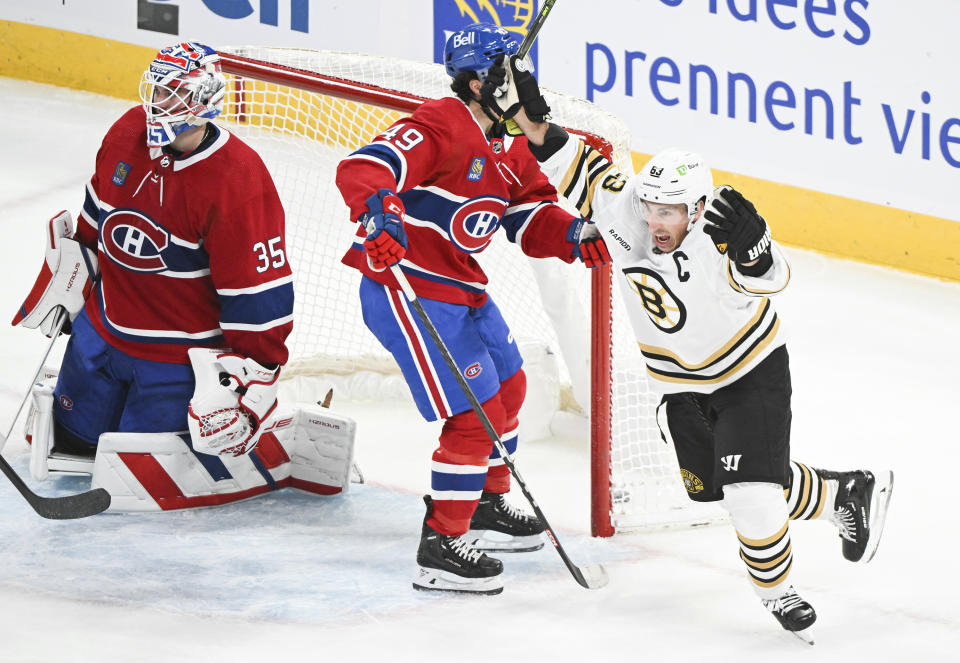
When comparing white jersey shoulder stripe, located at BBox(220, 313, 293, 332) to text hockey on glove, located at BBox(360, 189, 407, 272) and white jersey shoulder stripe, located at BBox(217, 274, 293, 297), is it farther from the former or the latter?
text hockey on glove, located at BBox(360, 189, 407, 272)

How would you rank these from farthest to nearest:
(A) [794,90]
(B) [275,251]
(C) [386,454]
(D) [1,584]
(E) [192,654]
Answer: (A) [794,90]
(C) [386,454]
(B) [275,251]
(D) [1,584]
(E) [192,654]

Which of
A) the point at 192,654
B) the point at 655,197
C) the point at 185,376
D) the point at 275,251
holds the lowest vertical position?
the point at 192,654

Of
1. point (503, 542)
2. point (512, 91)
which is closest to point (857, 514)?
point (503, 542)

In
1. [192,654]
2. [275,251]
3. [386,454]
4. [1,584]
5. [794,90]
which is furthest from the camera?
[794,90]

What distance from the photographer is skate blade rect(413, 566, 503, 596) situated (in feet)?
9.49

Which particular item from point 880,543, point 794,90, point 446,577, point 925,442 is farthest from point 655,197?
point 794,90

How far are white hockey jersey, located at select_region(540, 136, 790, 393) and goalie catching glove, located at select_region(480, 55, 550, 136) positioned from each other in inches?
9.5

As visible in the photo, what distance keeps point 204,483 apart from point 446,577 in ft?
2.34

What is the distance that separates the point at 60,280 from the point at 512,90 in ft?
4.06

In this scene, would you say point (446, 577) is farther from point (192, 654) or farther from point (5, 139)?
point (5, 139)

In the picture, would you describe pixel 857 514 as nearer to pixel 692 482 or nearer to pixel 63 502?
pixel 692 482

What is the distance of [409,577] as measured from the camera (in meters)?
2.98

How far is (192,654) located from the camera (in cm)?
254

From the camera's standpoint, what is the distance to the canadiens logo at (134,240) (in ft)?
10.2
